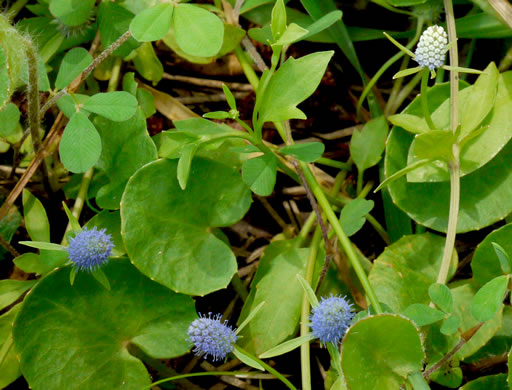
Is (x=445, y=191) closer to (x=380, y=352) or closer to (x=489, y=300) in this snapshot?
(x=489, y=300)

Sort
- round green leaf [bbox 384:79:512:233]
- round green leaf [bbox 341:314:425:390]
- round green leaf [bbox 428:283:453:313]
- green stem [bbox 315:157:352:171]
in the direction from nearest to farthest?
round green leaf [bbox 341:314:425:390] → round green leaf [bbox 428:283:453:313] → round green leaf [bbox 384:79:512:233] → green stem [bbox 315:157:352:171]

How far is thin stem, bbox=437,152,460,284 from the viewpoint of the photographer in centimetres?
117

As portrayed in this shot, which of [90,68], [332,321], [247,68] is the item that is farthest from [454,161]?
[90,68]

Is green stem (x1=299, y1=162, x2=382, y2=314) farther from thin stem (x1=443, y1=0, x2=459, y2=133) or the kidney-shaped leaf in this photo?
thin stem (x1=443, y1=0, x2=459, y2=133)

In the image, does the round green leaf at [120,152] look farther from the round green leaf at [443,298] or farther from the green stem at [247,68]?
the round green leaf at [443,298]

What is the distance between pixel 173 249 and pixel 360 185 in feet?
1.66

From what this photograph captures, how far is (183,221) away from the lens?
1.34 m

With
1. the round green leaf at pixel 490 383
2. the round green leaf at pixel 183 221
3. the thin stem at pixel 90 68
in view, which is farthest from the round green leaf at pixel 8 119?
the round green leaf at pixel 490 383

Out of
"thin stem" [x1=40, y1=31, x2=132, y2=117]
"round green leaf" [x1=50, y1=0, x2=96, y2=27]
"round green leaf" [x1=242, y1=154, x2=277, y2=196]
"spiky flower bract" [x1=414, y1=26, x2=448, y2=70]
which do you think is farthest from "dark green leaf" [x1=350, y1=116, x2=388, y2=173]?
"round green leaf" [x1=50, y1=0, x2=96, y2=27]

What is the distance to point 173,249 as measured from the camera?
1.31 m

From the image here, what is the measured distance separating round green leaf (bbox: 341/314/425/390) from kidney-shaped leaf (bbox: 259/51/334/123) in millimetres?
469

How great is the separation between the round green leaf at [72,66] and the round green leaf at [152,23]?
216mm

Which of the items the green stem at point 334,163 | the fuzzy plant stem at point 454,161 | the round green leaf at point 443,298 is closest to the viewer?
the round green leaf at point 443,298

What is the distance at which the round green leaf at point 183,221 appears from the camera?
4.21ft
